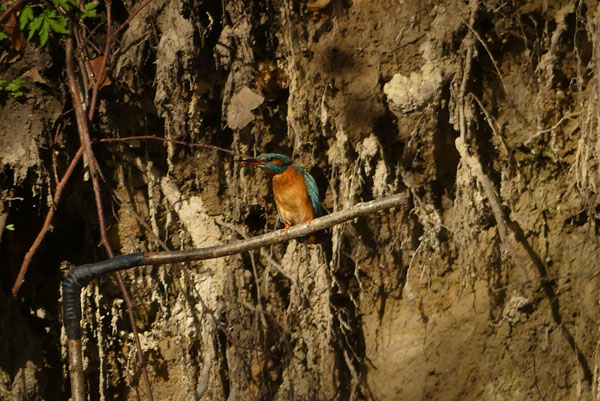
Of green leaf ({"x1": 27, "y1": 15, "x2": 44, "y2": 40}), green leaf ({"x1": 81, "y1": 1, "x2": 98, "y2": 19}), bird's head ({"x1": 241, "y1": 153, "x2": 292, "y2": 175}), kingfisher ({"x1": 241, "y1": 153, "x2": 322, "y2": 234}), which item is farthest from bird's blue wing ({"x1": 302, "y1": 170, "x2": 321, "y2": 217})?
green leaf ({"x1": 27, "y1": 15, "x2": 44, "y2": 40})

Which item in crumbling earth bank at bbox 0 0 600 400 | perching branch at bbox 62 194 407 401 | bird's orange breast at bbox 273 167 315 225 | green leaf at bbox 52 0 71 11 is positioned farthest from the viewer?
crumbling earth bank at bbox 0 0 600 400

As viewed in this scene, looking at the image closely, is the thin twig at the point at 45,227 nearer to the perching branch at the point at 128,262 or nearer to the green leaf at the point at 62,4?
the green leaf at the point at 62,4

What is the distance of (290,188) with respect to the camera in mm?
3834

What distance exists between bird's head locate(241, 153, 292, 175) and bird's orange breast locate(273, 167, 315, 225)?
0.11 ft

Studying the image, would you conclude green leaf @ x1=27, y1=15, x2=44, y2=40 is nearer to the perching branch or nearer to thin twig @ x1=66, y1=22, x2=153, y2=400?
thin twig @ x1=66, y1=22, x2=153, y2=400

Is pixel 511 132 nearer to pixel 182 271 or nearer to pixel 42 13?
pixel 182 271

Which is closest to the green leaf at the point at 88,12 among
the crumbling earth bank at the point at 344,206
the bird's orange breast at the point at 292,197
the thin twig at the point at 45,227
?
the crumbling earth bank at the point at 344,206

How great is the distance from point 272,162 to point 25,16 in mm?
1440

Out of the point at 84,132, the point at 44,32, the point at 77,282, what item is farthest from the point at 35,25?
the point at 77,282

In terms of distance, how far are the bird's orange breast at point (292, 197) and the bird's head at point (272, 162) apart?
0.11 feet

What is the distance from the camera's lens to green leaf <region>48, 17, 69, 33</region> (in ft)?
12.4

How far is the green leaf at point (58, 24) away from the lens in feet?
12.4

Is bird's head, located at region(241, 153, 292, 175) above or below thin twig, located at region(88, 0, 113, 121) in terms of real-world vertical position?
below

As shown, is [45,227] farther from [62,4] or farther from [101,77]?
[62,4]
